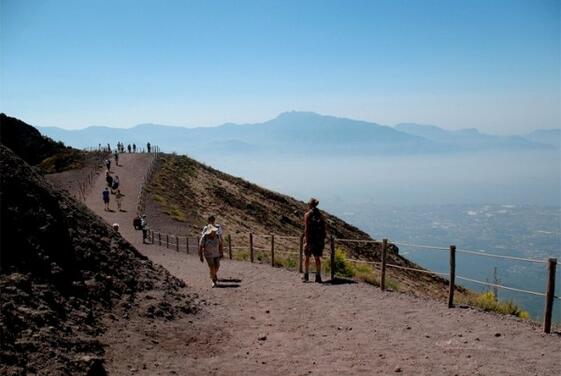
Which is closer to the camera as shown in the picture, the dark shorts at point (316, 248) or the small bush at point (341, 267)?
the dark shorts at point (316, 248)

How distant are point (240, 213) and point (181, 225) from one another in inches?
378

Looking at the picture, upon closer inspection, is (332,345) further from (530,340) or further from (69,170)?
(69,170)

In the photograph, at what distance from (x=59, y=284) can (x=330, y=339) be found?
510cm

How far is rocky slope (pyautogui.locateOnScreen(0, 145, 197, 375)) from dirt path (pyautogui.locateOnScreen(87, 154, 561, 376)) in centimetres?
55

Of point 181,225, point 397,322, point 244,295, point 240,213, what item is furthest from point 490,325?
point 240,213

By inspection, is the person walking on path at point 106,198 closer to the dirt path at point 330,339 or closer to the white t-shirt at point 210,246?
the white t-shirt at point 210,246

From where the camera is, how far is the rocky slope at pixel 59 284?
6340mm

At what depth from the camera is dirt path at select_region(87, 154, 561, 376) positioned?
757 centimetres

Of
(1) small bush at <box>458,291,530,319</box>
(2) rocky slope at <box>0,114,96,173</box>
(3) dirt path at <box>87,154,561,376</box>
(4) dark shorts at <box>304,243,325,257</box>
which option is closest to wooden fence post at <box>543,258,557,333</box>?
(3) dirt path at <box>87,154,561,376</box>

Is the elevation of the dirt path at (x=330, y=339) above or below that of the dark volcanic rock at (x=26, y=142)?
below

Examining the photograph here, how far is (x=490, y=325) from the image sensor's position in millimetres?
9430

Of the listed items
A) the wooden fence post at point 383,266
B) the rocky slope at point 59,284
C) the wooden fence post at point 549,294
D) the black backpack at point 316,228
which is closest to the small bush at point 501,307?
the wooden fence post at point 549,294

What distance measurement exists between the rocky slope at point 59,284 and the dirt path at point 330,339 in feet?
1.81

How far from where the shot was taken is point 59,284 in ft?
27.0
